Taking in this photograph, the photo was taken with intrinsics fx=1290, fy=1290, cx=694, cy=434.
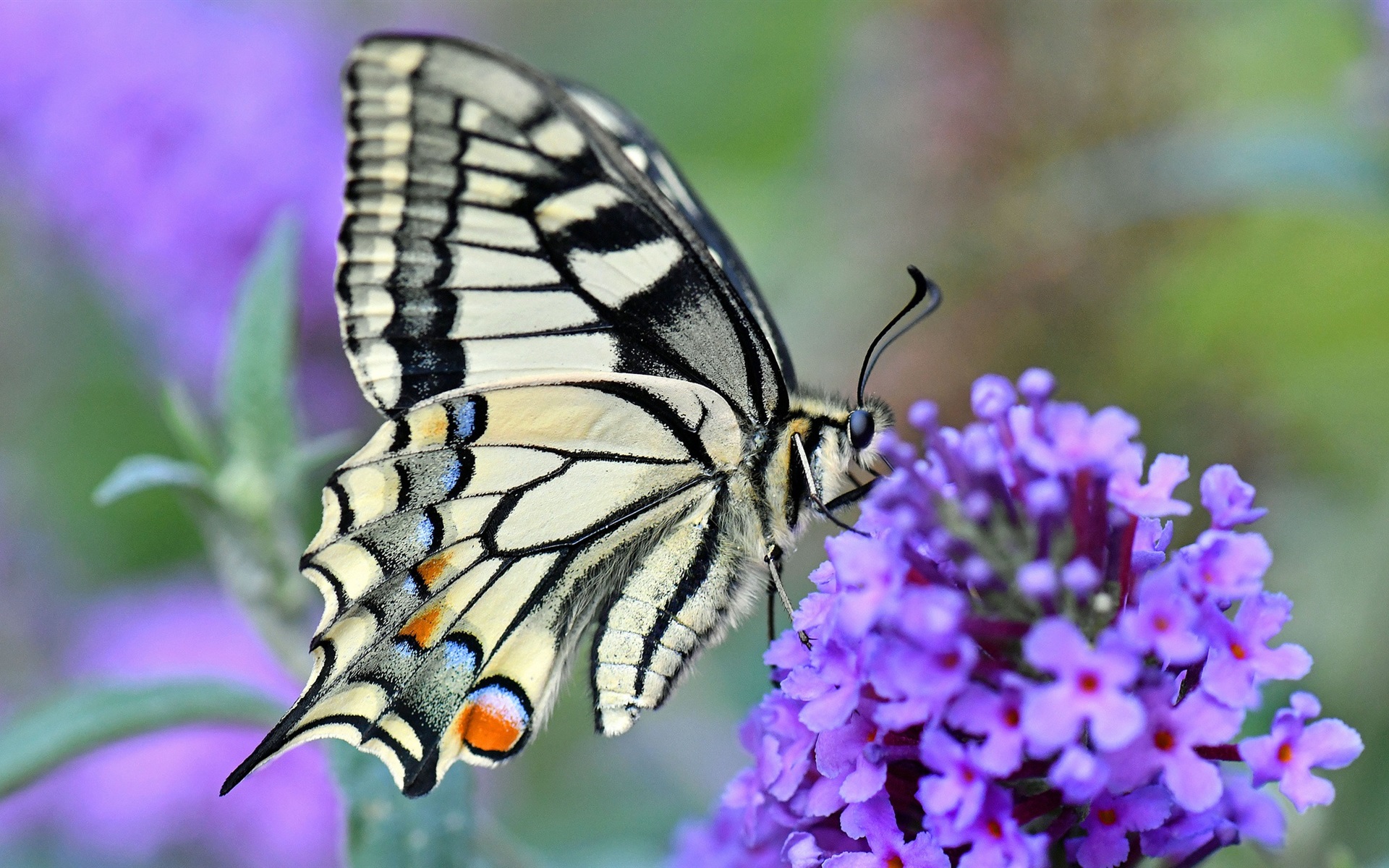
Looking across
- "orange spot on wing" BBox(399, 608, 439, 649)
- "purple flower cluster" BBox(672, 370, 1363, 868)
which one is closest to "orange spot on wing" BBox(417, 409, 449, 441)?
"orange spot on wing" BBox(399, 608, 439, 649)

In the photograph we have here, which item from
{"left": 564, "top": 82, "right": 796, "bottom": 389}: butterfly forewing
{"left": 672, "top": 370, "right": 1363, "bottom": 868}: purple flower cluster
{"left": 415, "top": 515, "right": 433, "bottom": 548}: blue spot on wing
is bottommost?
{"left": 672, "top": 370, "right": 1363, "bottom": 868}: purple flower cluster

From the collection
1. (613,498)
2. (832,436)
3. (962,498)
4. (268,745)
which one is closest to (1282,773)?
(962,498)

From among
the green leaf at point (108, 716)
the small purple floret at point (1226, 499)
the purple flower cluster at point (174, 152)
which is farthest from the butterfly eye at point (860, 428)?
the purple flower cluster at point (174, 152)

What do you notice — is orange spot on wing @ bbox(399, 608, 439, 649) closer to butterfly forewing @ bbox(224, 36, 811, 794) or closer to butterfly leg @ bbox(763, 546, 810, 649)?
butterfly forewing @ bbox(224, 36, 811, 794)

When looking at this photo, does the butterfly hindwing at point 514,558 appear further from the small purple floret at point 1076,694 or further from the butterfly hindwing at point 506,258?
the small purple floret at point 1076,694

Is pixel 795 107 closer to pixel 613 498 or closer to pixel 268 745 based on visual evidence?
pixel 613 498

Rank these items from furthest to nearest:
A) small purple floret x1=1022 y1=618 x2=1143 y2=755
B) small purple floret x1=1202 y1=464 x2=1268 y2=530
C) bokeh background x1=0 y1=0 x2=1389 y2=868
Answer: bokeh background x1=0 y1=0 x2=1389 y2=868
small purple floret x1=1202 y1=464 x2=1268 y2=530
small purple floret x1=1022 y1=618 x2=1143 y2=755
